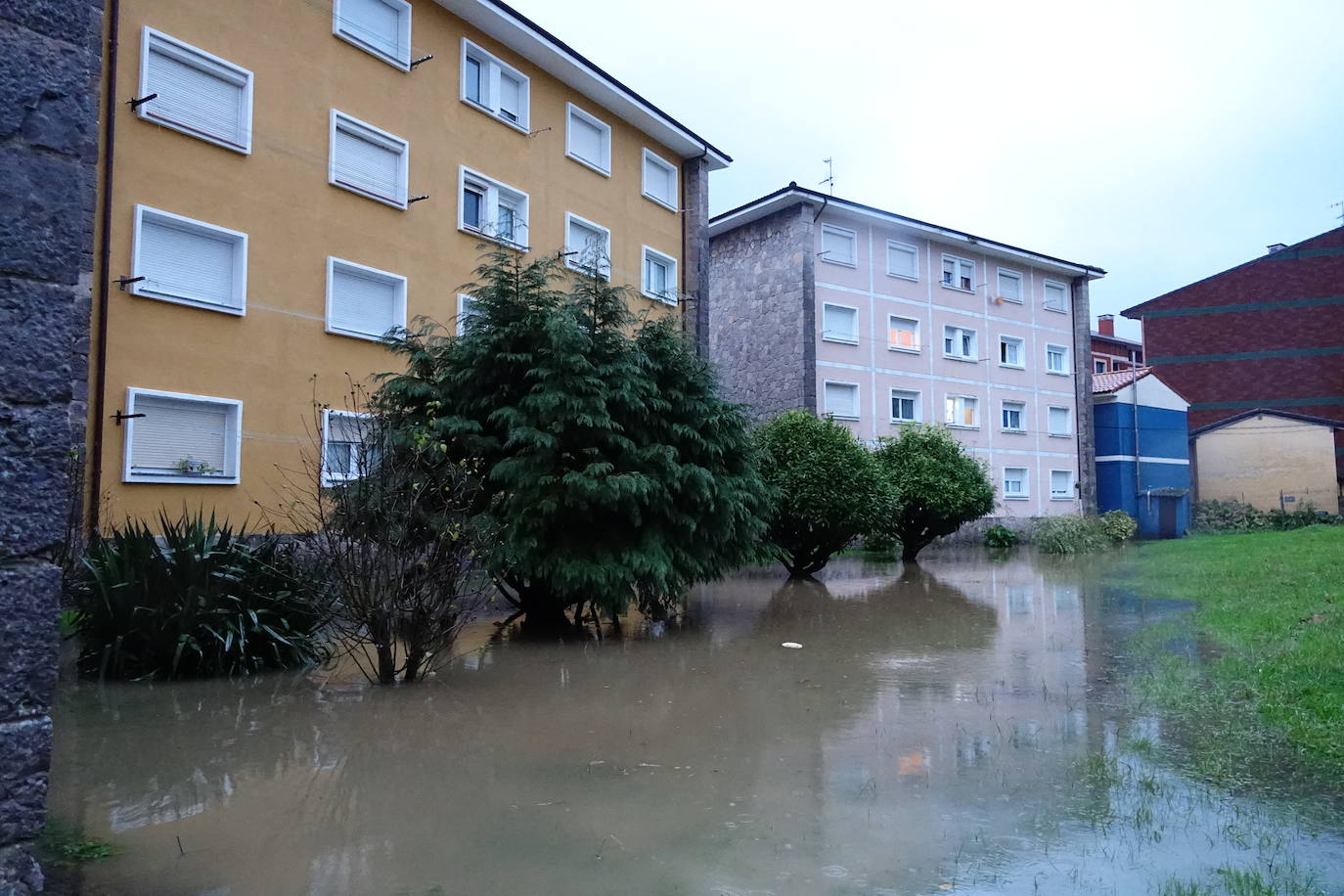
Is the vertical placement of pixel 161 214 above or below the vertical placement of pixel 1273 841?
above

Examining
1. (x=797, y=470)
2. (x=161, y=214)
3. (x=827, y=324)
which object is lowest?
(x=797, y=470)

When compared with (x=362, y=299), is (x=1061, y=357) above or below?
above

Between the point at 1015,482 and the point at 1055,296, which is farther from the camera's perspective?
the point at 1055,296

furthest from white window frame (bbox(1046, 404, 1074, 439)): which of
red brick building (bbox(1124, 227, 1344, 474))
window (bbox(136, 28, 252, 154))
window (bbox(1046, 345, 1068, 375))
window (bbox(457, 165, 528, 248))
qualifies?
window (bbox(136, 28, 252, 154))

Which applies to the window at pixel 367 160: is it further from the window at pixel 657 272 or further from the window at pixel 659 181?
the window at pixel 659 181

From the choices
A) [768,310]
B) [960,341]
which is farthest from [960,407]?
[768,310]

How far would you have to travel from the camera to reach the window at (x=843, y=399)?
3039cm

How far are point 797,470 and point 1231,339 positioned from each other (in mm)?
35426

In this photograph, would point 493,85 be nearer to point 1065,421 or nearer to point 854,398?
point 854,398

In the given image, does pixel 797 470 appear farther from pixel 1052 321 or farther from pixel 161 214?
pixel 1052 321

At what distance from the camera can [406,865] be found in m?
3.70

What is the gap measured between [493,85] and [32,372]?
59.8ft

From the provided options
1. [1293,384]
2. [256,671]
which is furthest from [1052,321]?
[256,671]

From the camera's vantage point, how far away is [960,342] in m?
34.6
